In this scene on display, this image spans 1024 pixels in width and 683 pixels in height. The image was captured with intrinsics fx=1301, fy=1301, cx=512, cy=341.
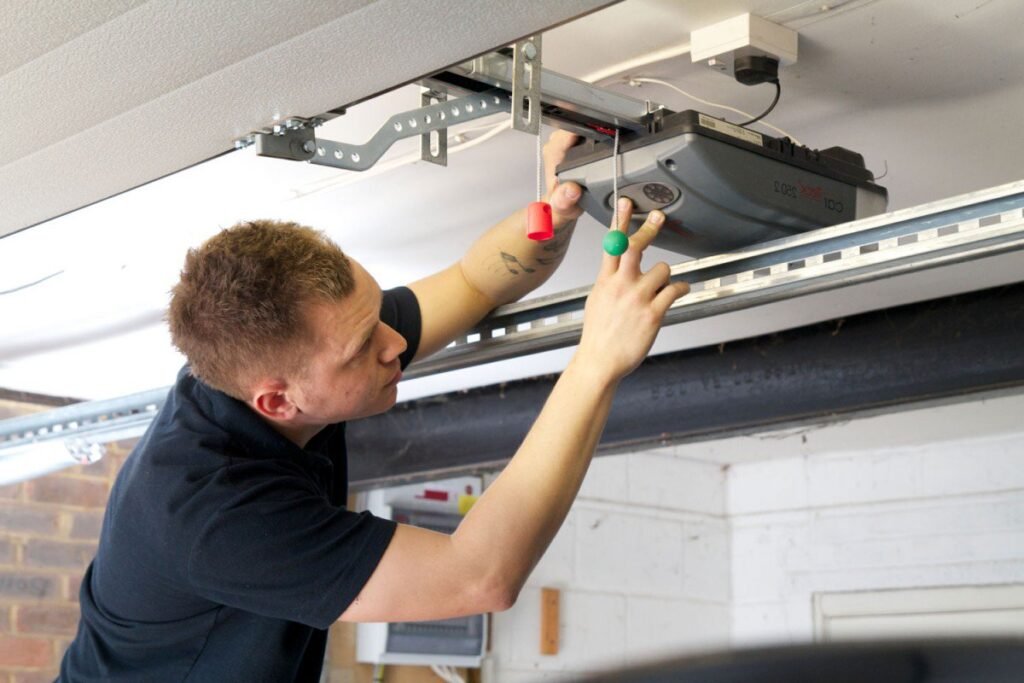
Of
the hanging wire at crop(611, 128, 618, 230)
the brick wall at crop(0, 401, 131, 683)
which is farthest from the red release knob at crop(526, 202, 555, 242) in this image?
the brick wall at crop(0, 401, 131, 683)

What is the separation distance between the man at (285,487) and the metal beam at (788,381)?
3.15 ft

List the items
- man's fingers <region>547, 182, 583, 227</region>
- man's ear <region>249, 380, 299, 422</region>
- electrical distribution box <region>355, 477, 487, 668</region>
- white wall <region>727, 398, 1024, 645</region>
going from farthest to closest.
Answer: white wall <region>727, 398, 1024, 645</region>, electrical distribution box <region>355, 477, 487, 668</region>, man's fingers <region>547, 182, 583, 227</region>, man's ear <region>249, 380, 299, 422</region>

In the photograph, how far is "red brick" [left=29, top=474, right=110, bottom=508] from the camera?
12.0ft

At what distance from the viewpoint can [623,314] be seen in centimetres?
146

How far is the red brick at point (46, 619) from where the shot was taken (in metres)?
3.58

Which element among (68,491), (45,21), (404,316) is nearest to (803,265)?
(404,316)

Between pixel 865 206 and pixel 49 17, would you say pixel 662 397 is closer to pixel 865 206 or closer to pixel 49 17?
pixel 865 206

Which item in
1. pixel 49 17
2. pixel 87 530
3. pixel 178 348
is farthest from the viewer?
pixel 87 530

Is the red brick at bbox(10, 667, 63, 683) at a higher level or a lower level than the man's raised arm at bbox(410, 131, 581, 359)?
lower

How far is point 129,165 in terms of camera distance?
5.12 feet

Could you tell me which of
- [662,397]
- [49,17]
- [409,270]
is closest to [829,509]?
[662,397]

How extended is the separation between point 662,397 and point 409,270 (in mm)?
592

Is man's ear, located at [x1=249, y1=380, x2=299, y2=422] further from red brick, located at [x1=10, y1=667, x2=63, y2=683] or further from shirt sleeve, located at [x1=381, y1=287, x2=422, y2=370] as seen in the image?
red brick, located at [x1=10, y1=667, x2=63, y2=683]

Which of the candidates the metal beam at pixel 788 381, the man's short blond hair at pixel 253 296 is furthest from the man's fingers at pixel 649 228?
the metal beam at pixel 788 381
